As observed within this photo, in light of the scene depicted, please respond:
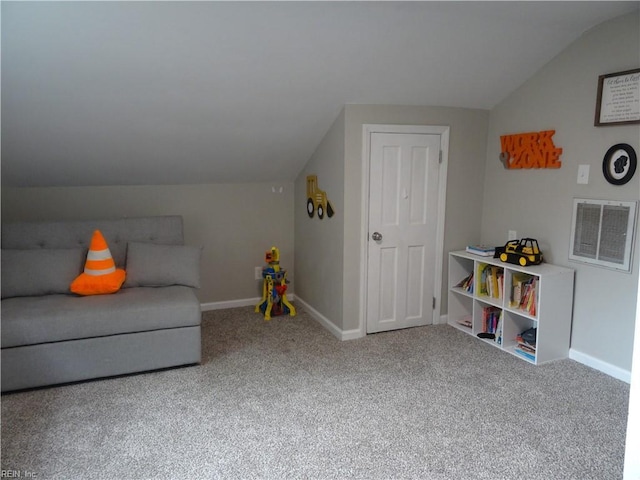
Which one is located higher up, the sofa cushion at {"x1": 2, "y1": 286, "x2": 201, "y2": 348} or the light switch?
the light switch

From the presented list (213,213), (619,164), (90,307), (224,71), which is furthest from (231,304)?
(619,164)

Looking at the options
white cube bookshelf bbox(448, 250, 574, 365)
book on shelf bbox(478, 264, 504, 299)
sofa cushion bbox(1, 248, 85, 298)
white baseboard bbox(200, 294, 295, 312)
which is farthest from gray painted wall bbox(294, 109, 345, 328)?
sofa cushion bbox(1, 248, 85, 298)

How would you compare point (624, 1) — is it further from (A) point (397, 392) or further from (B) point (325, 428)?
(B) point (325, 428)

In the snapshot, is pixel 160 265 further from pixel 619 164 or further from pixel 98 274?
pixel 619 164

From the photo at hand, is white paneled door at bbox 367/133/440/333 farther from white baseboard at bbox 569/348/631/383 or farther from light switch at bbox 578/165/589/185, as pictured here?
white baseboard at bbox 569/348/631/383

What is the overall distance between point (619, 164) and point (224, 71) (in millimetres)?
2527

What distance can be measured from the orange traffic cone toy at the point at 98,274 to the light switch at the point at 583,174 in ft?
10.6

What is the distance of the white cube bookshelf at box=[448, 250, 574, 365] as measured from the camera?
321 centimetres

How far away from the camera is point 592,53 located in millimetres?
3082

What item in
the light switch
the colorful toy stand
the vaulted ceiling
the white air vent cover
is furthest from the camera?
the colorful toy stand

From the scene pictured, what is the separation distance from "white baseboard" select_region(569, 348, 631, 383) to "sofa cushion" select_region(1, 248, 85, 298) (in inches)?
138

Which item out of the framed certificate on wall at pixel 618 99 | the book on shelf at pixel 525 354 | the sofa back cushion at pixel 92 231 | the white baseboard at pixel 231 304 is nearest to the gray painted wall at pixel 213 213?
the white baseboard at pixel 231 304

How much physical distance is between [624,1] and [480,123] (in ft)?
4.44

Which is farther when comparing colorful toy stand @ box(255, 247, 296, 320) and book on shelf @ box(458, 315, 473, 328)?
colorful toy stand @ box(255, 247, 296, 320)
